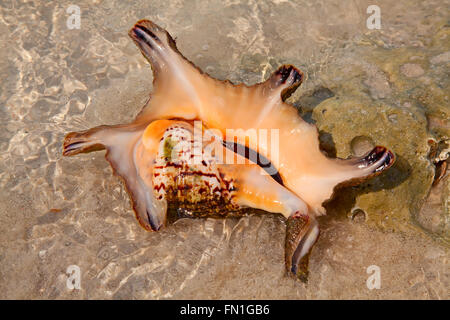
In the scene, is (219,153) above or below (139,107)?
below

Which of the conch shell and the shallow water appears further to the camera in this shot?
the shallow water

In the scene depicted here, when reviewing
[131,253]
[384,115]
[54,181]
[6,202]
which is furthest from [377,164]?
[6,202]

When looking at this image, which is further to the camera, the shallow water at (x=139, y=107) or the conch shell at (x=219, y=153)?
the shallow water at (x=139, y=107)

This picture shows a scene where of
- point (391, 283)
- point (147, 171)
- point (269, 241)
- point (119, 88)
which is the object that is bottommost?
point (391, 283)

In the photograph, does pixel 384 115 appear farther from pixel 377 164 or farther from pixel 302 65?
pixel 302 65
